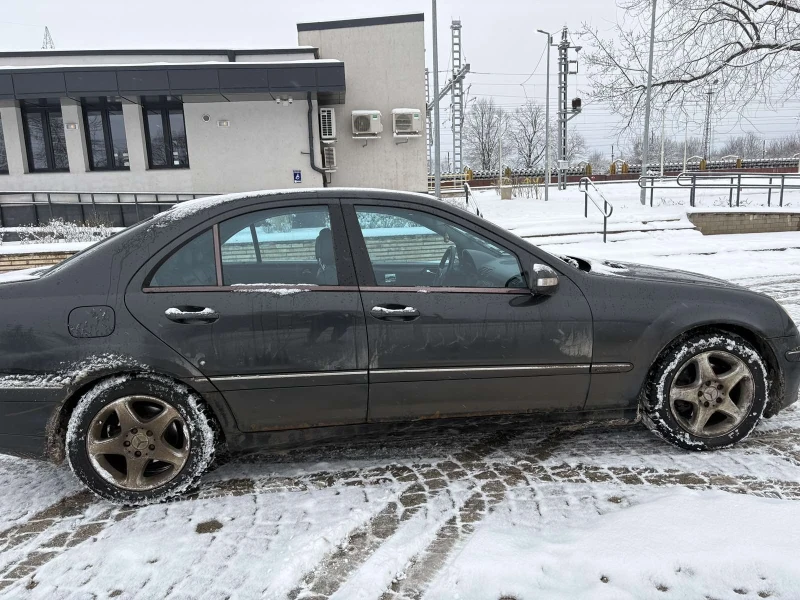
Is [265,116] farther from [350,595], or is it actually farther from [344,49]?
[350,595]

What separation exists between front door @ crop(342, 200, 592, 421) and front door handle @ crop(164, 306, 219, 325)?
78 cm

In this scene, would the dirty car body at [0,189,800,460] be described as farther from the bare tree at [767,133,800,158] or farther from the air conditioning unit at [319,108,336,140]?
the bare tree at [767,133,800,158]

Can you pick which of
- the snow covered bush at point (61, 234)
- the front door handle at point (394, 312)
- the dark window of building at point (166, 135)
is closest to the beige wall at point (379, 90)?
the dark window of building at point (166, 135)

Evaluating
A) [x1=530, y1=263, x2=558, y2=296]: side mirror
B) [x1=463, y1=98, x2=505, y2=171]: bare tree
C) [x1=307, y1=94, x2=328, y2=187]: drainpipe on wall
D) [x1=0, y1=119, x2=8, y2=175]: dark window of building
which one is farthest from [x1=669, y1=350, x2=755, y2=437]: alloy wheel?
[x1=463, y1=98, x2=505, y2=171]: bare tree

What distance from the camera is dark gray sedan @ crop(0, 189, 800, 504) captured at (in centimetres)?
292

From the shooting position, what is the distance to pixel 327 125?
18188mm

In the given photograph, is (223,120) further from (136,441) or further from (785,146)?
(785,146)

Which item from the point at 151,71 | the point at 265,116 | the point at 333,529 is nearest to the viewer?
the point at 333,529

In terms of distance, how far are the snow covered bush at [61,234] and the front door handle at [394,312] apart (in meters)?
12.6

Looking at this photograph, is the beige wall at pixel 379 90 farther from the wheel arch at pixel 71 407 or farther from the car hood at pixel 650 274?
the wheel arch at pixel 71 407

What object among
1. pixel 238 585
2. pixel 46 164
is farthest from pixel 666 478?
pixel 46 164

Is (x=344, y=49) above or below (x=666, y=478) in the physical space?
above

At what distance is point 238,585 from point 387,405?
3.72 feet

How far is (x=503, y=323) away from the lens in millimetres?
3125
